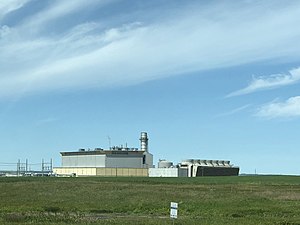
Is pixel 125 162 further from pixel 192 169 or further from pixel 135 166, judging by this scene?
pixel 192 169

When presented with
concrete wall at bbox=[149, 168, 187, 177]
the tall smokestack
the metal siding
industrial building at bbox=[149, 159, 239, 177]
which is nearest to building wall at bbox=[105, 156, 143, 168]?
industrial building at bbox=[149, 159, 239, 177]

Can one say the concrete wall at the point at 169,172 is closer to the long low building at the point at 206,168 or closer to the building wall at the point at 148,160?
the long low building at the point at 206,168

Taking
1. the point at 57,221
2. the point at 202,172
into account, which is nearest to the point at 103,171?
the point at 202,172

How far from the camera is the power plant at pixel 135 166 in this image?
604ft

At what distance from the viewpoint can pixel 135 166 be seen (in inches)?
7495

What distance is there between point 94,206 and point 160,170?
467ft

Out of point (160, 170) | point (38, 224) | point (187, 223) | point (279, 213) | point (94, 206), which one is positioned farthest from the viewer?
point (160, 170)

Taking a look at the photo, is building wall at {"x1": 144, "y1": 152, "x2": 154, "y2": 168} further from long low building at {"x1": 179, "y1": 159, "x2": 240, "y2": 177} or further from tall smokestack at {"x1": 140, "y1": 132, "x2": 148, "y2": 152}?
Answer: long low building at {"x1": 179, "y1": 159, "x2": 240, "y2": 177}

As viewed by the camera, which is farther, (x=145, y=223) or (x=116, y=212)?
(x=116, y=212)

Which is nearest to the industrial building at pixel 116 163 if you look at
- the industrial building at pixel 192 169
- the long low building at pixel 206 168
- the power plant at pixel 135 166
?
the power plant at pixel 135 166

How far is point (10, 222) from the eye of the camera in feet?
87.1

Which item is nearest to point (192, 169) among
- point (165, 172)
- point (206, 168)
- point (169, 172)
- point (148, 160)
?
point (206, 168)

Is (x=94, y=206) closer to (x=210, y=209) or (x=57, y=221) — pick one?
(x=210, y=209)

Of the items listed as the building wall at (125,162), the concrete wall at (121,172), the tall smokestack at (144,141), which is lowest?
the concrete wall at (121,172)
